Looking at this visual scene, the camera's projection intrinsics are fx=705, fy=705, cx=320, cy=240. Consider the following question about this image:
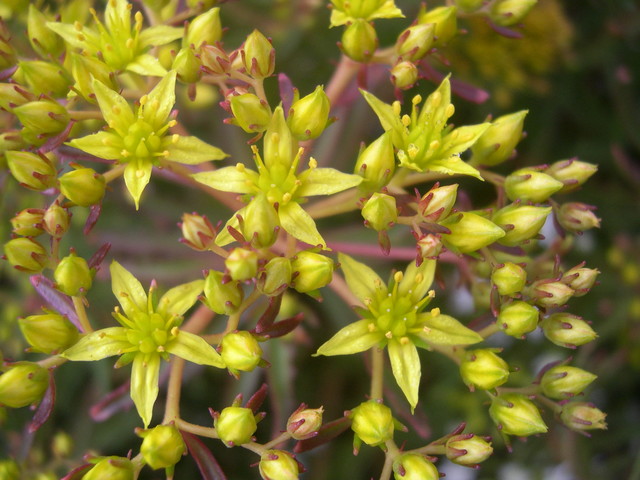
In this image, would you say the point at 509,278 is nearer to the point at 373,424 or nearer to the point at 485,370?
the point at 485,370

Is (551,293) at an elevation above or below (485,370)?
above

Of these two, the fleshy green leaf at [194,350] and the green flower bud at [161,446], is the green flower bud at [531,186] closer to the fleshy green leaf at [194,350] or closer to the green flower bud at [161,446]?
the fleshy green leaf at [194,350]

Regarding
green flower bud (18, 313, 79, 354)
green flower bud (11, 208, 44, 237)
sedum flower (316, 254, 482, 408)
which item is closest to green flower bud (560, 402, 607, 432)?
sedum flower (316, 254, 482, 408)

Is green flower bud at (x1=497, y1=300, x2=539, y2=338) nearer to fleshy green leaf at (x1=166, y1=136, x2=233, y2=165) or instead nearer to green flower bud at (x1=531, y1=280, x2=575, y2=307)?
green flower bud at (x1=531, y1=280, x2=575, y2=307)

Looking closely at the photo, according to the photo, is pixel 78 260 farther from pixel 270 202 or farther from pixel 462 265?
pixel 462 265

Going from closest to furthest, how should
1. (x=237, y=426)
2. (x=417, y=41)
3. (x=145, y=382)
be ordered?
1. (x=237, y=426)
2. (x=145, y=382)
3. (x=417, y=41)

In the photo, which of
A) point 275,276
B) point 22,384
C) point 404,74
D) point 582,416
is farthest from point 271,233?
point 582,416
